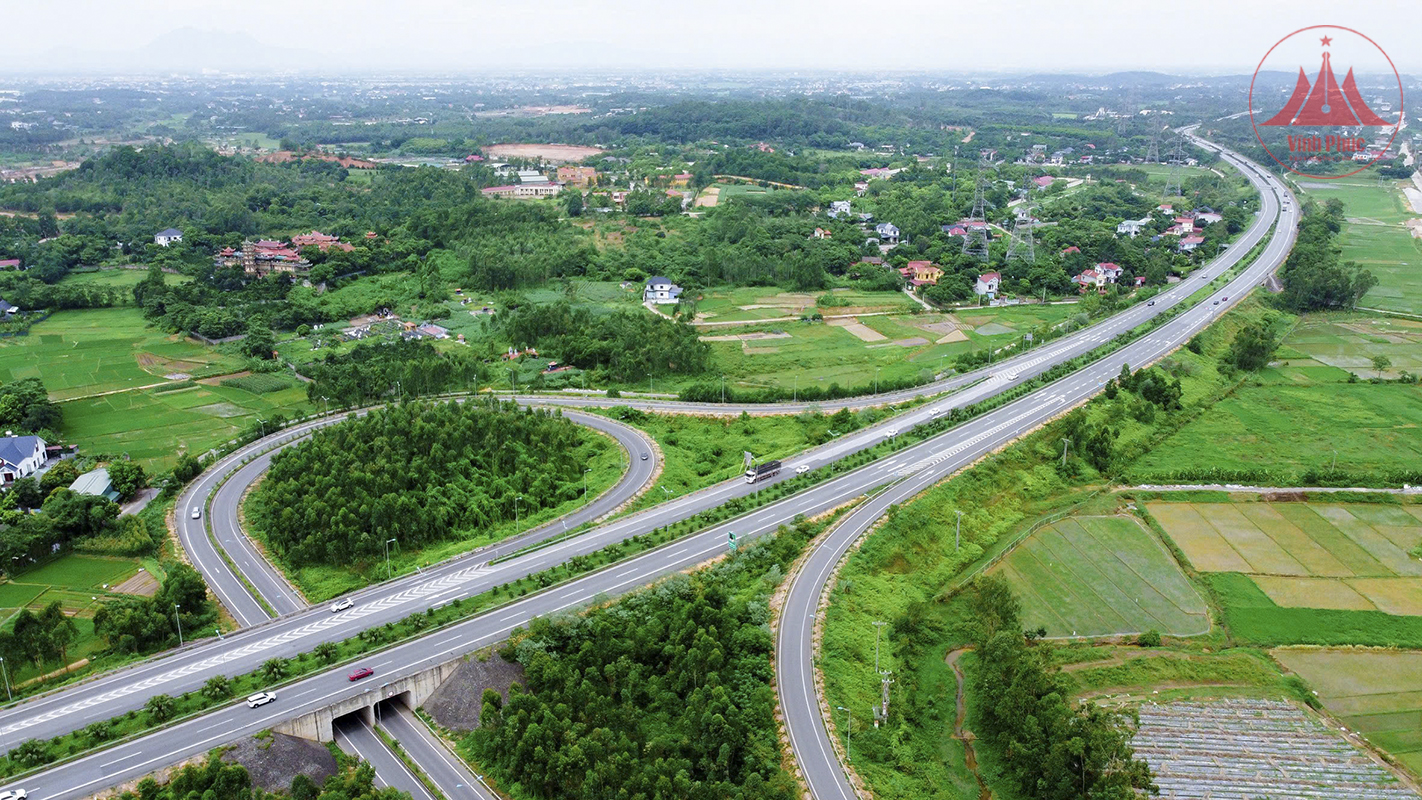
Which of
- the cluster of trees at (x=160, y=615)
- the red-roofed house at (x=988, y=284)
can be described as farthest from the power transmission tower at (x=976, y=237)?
the cluster of trees at (x=160, y=615)

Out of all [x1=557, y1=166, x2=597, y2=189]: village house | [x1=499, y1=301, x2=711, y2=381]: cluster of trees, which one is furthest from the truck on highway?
[x1=557, y1=166, x2=597, y2=189]: village house

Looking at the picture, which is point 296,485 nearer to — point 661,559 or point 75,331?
point 661,559

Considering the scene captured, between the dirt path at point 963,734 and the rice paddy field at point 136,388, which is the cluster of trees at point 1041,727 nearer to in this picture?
the dirt path at point 963,734

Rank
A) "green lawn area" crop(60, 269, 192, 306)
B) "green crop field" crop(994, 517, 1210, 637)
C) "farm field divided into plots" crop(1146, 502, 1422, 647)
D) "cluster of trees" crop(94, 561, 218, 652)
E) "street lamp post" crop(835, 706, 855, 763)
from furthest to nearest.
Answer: "green lawn area" crop(60, 269, 192, 306), "green crop field" crop(994, 517, 1210, 637), "farm field divided into plots" crop(1146, 502, 1422, 647), "cluster of trees" crop(94, 561, 218, 652), "street lamp post" crop(835, 706, 855, 763)

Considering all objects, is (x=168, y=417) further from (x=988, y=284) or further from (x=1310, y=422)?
(x=1310, y=422)

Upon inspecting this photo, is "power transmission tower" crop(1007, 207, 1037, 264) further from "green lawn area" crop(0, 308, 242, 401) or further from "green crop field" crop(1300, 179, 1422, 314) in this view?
"green lawn area" crop(0, 308, 242, 401)

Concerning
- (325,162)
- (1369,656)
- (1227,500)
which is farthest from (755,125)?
(1369,656)
